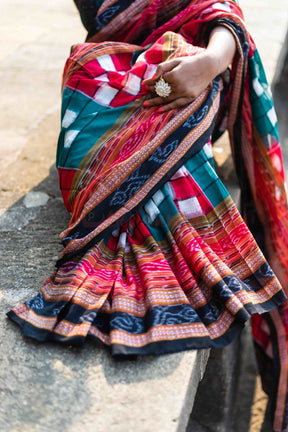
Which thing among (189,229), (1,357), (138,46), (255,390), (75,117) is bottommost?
(255,390)

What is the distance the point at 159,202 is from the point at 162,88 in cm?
35

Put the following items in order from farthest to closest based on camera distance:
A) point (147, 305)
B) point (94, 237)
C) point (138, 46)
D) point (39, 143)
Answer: point (39, 143), point (138, 46), point (94, 237), point (147, 305)

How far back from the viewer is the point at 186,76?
4.87 feet

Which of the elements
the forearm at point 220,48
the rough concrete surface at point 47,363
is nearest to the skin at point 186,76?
the forearm at point 220,48

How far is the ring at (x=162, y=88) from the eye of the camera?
4.87 ft

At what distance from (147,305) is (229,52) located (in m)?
0.92

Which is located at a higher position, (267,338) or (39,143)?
(39,143)

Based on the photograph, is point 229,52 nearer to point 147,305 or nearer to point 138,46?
point 138,46

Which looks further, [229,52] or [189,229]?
[229,52]

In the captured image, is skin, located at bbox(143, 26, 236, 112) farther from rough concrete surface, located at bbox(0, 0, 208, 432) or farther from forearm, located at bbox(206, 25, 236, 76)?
rough concrete surface, located at bbox(0, 0, 208, 432)

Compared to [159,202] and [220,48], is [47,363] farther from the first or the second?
[220,48]

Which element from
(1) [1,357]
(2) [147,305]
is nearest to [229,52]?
(2) [147,305]

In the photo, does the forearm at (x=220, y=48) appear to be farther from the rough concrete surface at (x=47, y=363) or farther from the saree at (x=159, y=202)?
the rough concrete surface at (x=47, y=363)

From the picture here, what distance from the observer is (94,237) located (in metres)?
1.35
